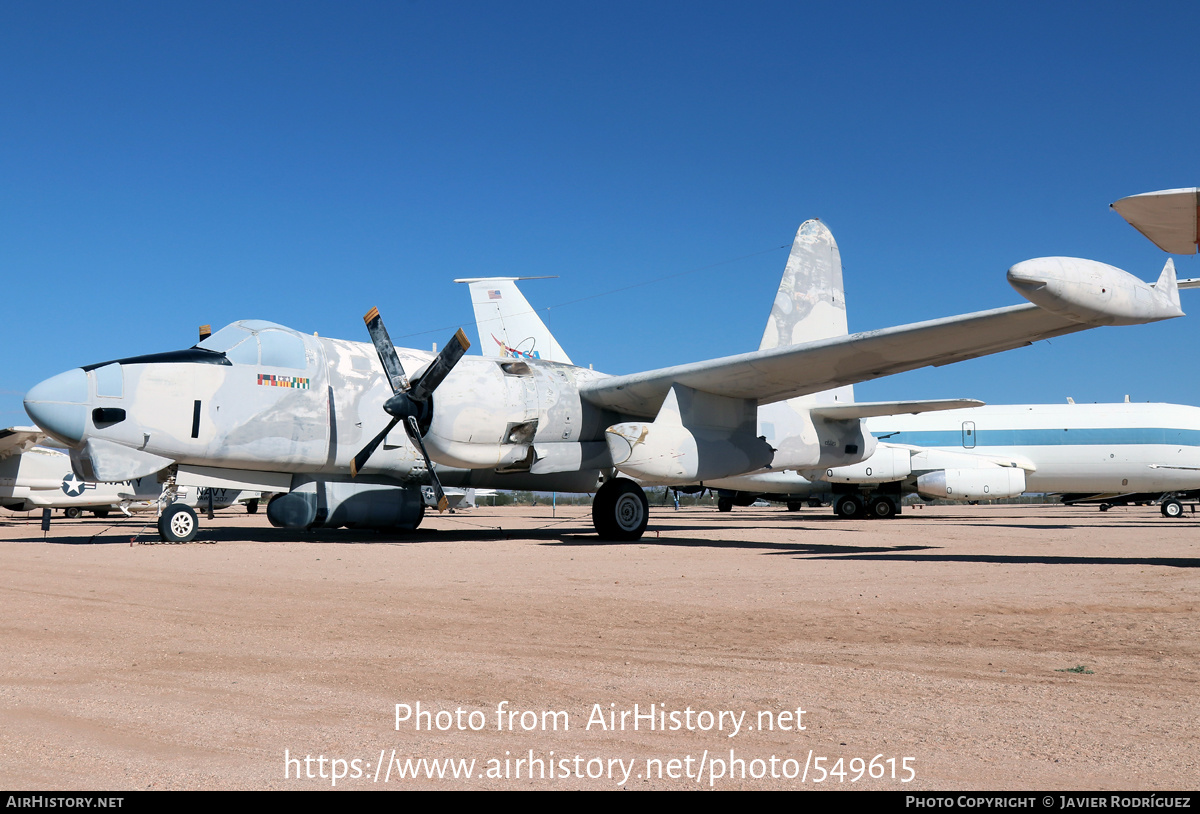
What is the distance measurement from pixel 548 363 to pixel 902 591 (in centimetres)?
962

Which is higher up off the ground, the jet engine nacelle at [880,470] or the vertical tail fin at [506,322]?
the vertical tail fin at [506,322]

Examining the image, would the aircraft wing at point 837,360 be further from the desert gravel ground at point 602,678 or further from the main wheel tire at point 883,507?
the main wheel tire at point 883,507

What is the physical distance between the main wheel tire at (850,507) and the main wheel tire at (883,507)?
49 centimetres

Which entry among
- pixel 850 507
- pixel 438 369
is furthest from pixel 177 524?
pixel 850 507

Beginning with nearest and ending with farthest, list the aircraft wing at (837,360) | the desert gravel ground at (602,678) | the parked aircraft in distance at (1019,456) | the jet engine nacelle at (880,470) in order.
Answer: the desert gravel ground at (602,678), the aircraft wing at (837,360), the parked aircraft in distance at (1019,456), the jet engine nacelle at (880,470)

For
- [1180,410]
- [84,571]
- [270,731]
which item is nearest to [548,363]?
[84,571]

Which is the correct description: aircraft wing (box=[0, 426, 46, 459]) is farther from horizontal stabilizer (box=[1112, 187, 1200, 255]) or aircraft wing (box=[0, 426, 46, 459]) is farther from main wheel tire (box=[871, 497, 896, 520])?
main wheel tire (box=[871, 497, 896, 520])

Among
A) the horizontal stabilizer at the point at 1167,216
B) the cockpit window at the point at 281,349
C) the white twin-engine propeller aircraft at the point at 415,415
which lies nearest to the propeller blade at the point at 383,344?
the white twin-engine propeller aircraft at the point at 415,415

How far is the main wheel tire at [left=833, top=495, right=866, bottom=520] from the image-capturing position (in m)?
34.8

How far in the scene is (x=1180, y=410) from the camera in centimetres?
3166

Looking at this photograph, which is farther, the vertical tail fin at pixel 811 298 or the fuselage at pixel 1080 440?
the fuselage at pixel 1080 440

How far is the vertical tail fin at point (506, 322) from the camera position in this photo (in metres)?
26.3

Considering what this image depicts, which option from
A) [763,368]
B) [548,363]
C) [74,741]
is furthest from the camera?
[548,363]
